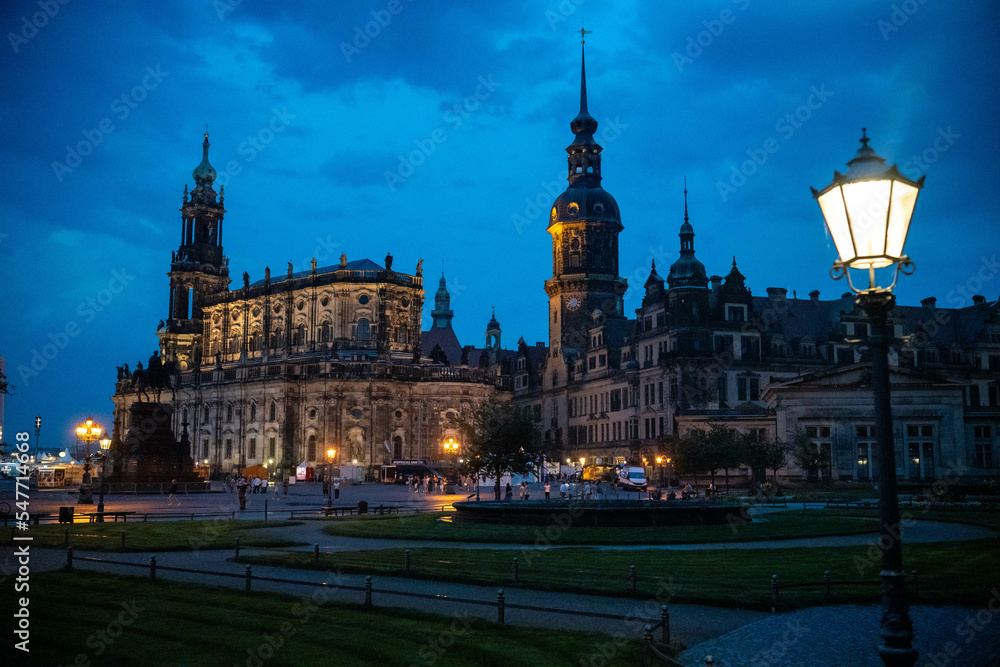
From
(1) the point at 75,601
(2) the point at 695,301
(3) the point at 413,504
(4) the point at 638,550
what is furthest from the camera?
(2) the point at 695,301

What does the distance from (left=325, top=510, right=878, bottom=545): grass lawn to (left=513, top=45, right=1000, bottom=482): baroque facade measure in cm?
2800

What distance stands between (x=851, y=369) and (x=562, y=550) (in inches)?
1739

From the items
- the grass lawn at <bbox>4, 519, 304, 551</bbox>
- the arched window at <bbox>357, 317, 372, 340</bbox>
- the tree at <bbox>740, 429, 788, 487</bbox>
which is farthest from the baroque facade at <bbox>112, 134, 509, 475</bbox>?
the grass lawn at <bbox>4, 519, 304, 551</bbox>

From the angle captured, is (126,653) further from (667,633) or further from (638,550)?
(638,550)

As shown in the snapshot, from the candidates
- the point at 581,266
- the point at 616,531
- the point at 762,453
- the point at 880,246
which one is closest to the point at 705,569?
the point at 616,531

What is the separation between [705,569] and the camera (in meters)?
20.8

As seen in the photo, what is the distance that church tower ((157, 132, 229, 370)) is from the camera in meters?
136

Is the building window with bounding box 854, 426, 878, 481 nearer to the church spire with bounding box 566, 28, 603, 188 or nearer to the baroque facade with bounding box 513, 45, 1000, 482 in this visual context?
the baroque facade with bounding box 513, 45, 1000, 482

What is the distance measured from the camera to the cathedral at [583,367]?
6291 cm

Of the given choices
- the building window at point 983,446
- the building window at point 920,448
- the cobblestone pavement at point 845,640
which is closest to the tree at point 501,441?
the building window at point 920,448

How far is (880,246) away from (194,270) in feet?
454

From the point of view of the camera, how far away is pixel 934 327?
88.9 meters

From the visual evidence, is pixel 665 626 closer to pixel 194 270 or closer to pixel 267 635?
pixel 267 635

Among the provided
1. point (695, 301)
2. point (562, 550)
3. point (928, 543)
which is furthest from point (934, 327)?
point (562, 550)
